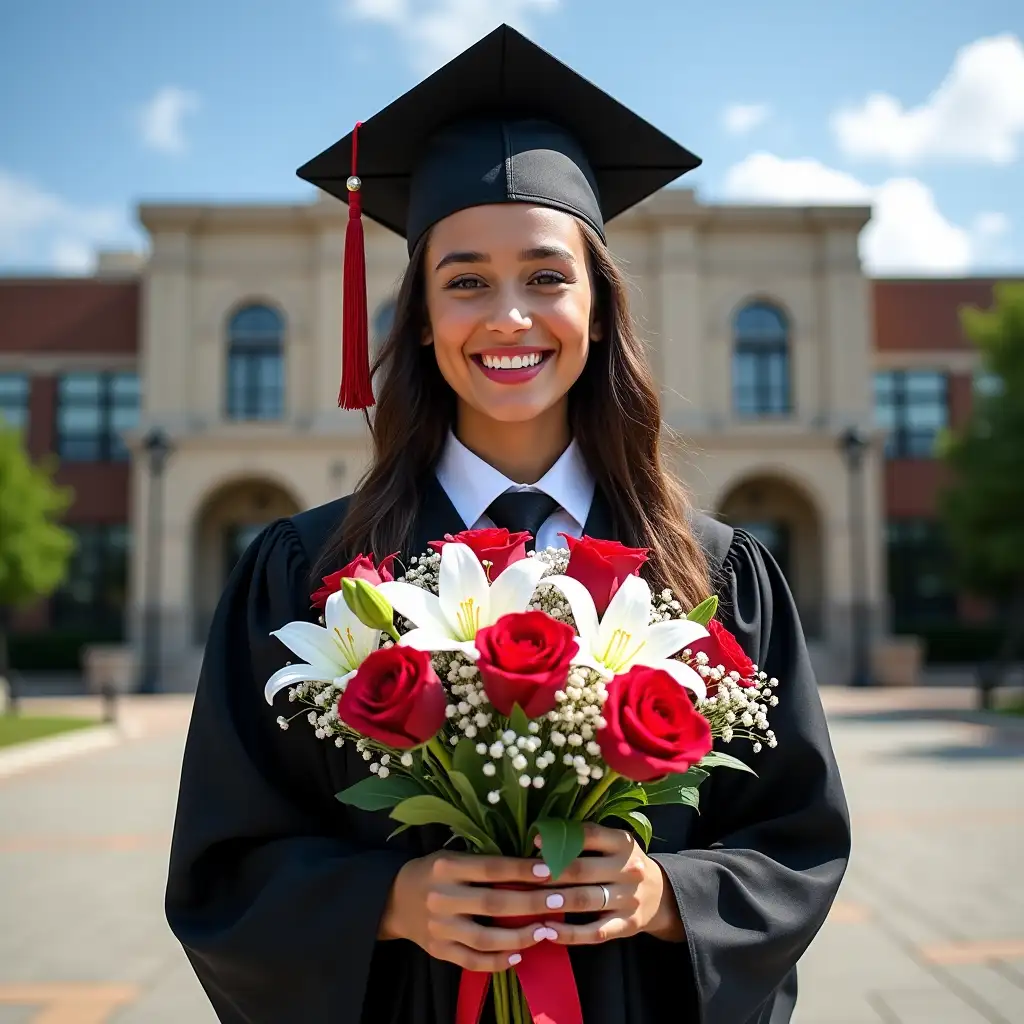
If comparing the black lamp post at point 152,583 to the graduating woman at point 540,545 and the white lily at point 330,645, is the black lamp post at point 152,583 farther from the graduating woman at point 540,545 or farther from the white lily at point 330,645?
the white lily at point 330,645

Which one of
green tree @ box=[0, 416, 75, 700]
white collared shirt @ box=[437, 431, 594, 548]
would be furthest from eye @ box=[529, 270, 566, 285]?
green tree @ box=[0, 416, 75, 700]

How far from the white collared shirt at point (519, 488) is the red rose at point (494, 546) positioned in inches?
17.8

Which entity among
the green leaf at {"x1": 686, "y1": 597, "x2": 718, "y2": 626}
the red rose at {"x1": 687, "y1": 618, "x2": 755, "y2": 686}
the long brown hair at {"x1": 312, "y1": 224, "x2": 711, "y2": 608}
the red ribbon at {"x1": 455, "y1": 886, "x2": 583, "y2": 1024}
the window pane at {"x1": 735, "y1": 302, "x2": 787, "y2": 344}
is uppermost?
the window pane at {"x1": 735, "y1": 302, "x2": 787, "y2": 344}

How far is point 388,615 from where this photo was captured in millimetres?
1620

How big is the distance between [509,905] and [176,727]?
1646cm

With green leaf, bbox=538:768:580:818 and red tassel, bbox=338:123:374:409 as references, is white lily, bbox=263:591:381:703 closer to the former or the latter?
green leaf, bbox=538:768:580:818

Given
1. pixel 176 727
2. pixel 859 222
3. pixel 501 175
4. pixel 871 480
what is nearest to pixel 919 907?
pixel 501 175

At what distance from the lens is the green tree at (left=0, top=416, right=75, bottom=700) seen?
24250mm

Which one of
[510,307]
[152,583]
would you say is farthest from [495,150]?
[152,583]

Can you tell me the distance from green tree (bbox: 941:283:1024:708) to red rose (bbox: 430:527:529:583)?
23322 mm

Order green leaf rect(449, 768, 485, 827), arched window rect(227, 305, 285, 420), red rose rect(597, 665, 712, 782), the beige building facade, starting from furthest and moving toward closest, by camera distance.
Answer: arched window rect(227, 305, 285, 420)
the beige building facade
green leaf rect(449, 768, 485, 827)
red rose rect(597, 665, 712, 782)

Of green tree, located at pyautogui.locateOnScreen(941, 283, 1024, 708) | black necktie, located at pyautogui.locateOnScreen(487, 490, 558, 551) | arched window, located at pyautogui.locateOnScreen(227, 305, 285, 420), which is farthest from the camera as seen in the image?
arched window, located at pyautogui.locateOnScreen(227, 305, 285, 420)

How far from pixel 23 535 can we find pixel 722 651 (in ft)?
83.6

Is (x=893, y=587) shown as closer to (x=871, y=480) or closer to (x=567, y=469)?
(x=871, y=480)
